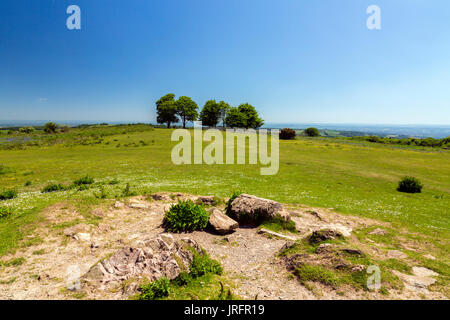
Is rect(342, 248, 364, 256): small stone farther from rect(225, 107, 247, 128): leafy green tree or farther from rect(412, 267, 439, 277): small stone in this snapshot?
rect(225, 107, 247, 128): leafy green tree

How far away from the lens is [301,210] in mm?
13812

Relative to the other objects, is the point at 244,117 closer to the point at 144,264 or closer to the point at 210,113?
the point at 210,113

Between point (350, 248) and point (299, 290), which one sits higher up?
point (350, 248)

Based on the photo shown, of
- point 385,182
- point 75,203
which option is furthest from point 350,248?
point 385,182

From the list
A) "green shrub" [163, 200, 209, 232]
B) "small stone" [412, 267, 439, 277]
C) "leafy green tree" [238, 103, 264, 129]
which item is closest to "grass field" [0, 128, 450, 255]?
"small stone" [412, 267, 439, 277]

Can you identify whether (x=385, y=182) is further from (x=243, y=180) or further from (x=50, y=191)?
(x=50, y=191)

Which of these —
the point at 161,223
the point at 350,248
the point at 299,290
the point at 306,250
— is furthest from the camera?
the point at 161,223

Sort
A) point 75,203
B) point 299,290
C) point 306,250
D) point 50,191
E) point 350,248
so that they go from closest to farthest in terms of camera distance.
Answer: point 299,290 < point 350,248 < point 306,250 < point 75,203 < point 50,191

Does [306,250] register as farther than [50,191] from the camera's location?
No

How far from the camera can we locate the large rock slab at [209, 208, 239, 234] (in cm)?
1029

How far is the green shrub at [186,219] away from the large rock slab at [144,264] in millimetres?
2850

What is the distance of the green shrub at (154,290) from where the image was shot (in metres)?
5.59

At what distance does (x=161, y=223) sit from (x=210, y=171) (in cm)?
1578

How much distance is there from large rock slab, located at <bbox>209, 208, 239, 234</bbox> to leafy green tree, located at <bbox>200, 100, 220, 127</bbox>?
101 m
